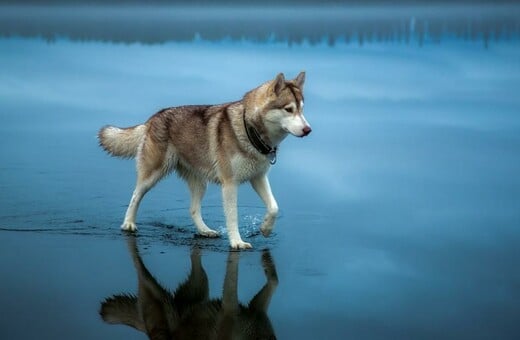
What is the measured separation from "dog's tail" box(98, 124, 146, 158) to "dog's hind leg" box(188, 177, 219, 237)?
2.43 feet

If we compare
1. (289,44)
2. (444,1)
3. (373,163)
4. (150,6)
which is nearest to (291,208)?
(373,163)

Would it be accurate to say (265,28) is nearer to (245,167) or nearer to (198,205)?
(198,205)

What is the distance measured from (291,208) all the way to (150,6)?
5483cm

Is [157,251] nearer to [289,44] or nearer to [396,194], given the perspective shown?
[396,194]

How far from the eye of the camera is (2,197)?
11.6m

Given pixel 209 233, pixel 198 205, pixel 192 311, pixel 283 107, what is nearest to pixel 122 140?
pixel 198 205

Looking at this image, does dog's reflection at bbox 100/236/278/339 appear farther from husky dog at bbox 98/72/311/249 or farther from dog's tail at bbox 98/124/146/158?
dog's tail at bbox 98/124/146/158

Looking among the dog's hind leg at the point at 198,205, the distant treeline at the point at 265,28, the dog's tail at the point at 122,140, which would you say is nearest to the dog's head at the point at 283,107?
the dog's hind leg at the point at 198,205

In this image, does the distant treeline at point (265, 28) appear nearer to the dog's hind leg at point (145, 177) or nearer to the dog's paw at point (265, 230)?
the dog's hind leg at point (145, 177)

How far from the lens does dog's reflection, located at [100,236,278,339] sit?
6758 millimetres

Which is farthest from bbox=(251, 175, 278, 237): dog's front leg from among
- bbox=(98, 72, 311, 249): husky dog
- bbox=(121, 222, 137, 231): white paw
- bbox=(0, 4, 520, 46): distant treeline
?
bbox=(0, 4, 520, 46): distant treeline

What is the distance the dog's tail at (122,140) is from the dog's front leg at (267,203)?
1.56 meters

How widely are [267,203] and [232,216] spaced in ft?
1.21

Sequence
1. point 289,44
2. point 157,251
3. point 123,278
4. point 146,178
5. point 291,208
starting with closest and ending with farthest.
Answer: point 123,278 < point 157,251 < point 146,178 < point 291,208 < point 289,44
